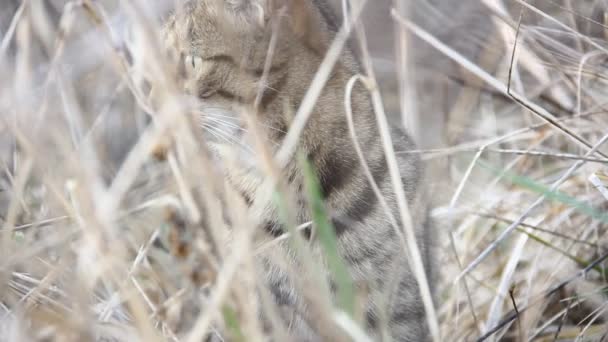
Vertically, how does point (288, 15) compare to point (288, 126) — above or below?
above

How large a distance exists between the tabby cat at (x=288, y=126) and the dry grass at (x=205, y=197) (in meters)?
0.13

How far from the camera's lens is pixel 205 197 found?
1.09m

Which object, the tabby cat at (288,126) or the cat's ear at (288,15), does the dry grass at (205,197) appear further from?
the cat's ear at (288,15)

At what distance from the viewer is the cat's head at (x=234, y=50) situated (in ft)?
5.34

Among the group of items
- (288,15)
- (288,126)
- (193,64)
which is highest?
(288,15)

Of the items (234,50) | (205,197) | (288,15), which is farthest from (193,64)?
(205,197)

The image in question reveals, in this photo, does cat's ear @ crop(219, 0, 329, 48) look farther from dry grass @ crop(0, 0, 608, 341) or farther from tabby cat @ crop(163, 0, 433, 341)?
dry grass @ crop(0, 0, 608, 341)

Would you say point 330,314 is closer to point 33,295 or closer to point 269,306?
point 269,306

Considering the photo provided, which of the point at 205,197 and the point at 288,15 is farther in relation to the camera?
the point at 288,15

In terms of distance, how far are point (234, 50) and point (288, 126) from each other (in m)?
0.25

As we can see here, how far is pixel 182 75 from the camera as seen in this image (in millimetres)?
1682

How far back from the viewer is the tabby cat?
5.35 feet

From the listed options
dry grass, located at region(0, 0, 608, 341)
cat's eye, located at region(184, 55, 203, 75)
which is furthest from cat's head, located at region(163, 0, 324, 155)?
dry grass, located at region(0, 0, 608, 341)

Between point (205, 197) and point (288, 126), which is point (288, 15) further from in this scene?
point (205, 197)
